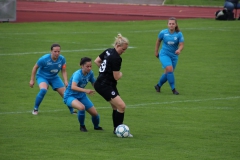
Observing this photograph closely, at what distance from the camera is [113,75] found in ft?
43.9

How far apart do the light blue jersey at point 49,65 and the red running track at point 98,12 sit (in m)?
24.0

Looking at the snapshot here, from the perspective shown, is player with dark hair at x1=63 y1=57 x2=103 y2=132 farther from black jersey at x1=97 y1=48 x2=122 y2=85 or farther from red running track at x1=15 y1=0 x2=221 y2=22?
red running track at x1=15 y1=0 x2=221 y2=22

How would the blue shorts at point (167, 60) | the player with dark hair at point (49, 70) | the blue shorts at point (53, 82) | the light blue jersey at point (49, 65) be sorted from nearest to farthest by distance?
1. the player with dark hair at point (49, 70)
2. the light blue jersey at point (49, 65)
3. the blue shorts at point (53, 82)
4. the blue shorts at point (167, 60)

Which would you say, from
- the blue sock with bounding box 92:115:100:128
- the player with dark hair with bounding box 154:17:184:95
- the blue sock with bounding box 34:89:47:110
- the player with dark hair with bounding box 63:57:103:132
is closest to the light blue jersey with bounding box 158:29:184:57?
the player with dark hair with bounding box 154:17:184:95

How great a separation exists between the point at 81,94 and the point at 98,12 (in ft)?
100

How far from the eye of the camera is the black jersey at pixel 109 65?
13.3m

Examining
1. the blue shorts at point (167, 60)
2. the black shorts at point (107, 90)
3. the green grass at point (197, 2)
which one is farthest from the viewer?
the green grass at point (197, 2)

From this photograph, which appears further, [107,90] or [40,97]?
[40,97]

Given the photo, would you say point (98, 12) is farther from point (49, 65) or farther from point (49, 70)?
point (49, 65)

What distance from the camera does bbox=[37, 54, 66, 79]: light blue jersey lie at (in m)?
16.2

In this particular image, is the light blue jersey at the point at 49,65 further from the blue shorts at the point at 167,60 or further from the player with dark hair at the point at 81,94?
the blue shorts at the point at 167,60

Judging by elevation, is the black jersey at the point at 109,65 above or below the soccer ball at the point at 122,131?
above

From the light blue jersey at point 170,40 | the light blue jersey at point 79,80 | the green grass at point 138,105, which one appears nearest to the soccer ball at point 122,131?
the green grass at point 138,105

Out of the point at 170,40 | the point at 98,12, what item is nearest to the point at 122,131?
the point at 170,40
